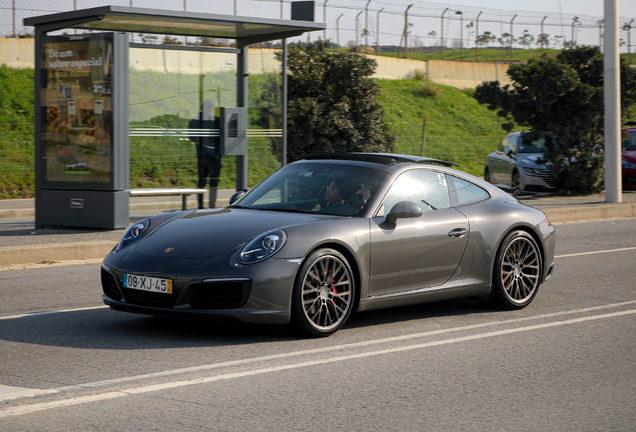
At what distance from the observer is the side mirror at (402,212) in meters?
6.57

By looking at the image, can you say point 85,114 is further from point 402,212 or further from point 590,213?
point 590,213

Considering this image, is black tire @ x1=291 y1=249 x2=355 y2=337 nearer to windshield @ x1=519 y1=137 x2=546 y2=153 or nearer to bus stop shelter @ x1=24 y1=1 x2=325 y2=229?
bus stop shelter @ x1=24 y1=1 x2=325 y2=229

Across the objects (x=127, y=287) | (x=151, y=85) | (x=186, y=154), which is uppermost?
(x=151, y=85)

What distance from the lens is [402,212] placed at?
6.56 meters

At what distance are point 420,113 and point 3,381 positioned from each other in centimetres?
3374

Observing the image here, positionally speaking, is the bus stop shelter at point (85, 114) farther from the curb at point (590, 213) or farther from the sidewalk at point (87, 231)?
the curb at point (590, 213)

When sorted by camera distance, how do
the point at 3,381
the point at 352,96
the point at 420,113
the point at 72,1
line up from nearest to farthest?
the point at 3,381 → the point at 352,96 → the point at 72,1 → the point at 420,113

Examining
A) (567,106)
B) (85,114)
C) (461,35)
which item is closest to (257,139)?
(85,114)

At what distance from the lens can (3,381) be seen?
4867 mm

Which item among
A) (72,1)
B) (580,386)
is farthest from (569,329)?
(72,1)

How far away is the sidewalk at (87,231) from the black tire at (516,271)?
5.69 m

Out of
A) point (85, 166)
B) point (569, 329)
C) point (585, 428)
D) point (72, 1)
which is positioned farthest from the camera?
point (72, 1)

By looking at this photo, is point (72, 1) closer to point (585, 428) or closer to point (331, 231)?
point (331, 231)

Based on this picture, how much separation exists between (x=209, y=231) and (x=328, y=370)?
1.55 m
